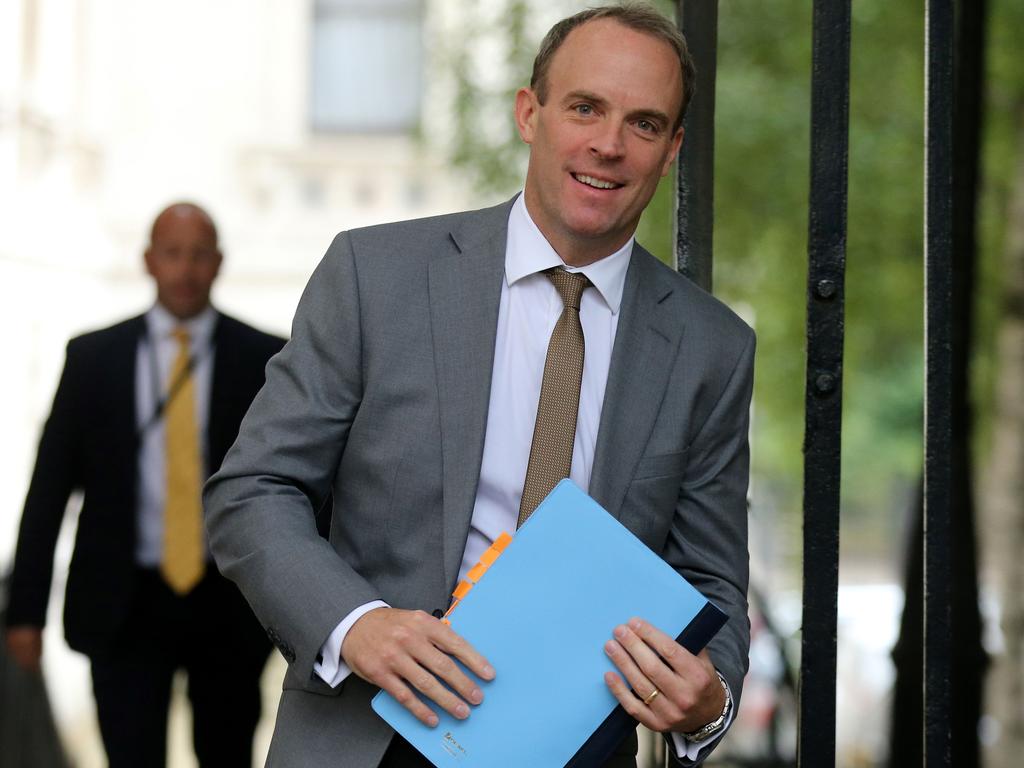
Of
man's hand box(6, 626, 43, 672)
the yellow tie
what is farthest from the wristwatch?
Answer: man's hand box(6, 626, 43, 672)

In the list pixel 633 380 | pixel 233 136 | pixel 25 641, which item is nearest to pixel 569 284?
pixel 633 380

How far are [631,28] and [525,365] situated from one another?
551mm

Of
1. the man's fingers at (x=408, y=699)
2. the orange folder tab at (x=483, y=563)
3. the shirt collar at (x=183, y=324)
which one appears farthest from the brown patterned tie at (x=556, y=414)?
the shirt collar at (x=183, y=324)

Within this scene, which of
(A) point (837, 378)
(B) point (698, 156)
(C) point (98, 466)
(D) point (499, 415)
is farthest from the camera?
(C) point (98, 466)

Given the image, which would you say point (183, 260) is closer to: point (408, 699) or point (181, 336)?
point (181, 336)

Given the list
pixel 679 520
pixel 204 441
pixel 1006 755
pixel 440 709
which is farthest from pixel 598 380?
pixel 1006 755

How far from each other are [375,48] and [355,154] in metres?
1.24

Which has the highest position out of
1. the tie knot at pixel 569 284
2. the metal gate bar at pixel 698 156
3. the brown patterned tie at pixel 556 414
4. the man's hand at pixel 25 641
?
the metal gate bar at pixel 698 156

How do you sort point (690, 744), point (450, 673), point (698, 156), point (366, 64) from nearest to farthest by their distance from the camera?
point (450, 673), point (690, 744), point (698, 156), point (366, 64)

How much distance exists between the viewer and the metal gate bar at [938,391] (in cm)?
242

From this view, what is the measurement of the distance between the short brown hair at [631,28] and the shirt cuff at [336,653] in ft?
2.90

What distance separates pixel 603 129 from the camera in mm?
2342

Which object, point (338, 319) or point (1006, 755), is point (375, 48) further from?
point (338, 319)

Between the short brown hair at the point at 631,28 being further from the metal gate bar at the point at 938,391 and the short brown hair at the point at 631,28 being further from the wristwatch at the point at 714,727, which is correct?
the wristwatch at the point at 714,727
